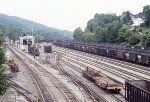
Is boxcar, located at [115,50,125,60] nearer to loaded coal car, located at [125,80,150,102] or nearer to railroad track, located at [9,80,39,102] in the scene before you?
railroad track, located at [9,80,39,102]

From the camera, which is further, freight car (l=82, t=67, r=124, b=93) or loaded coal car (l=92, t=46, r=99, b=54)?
loaded coal car (l=92, t=46, r=99, b=54)

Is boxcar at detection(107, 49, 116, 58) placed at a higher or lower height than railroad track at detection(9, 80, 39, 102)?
higher


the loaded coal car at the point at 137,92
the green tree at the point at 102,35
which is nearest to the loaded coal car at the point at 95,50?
the green tree at the point at 102,35

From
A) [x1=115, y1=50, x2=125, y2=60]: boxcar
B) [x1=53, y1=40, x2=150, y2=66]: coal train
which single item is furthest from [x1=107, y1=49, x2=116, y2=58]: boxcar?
[x1=115, y1=50, x2=125, y2=60]: boxcar

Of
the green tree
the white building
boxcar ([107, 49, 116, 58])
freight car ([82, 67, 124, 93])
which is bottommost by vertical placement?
freight car ([82, 67, 124, 93])

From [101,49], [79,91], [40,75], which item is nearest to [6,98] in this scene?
[79,91]

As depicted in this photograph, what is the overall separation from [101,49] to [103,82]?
40.2 meters

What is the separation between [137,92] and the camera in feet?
77.6

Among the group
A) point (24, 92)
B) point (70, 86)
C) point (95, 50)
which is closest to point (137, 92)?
point (24, 92)

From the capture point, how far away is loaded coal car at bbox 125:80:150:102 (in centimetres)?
2215

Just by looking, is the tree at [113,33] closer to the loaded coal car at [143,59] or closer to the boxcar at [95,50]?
the boxcar at [95,50]

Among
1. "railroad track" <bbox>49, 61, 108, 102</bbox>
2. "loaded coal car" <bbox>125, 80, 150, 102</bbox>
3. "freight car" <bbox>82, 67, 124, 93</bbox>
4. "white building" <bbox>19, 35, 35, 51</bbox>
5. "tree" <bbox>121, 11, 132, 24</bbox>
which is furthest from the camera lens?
"tree" <bbox>121, 11, 132, 24</bbox>

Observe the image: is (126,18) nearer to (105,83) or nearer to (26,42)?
(26,42)

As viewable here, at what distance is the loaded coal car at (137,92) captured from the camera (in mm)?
22147
